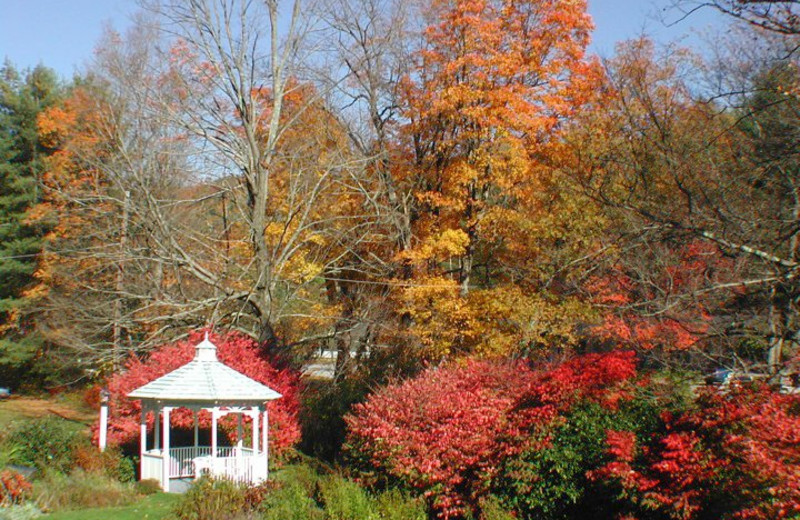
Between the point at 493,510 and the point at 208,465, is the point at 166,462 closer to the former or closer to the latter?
the point at 208,465

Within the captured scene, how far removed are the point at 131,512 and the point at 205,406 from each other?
9.35 feet

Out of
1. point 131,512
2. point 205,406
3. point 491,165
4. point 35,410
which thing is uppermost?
point 491,165

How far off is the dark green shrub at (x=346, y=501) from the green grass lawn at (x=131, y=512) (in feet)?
8.76

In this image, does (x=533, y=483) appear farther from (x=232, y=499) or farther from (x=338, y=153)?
(x=338, y=153)

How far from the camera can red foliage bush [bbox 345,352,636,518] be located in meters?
12.4

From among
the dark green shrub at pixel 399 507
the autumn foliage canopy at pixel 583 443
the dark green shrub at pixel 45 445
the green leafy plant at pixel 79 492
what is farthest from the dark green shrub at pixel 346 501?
the dark green shrub at pixel 45 445

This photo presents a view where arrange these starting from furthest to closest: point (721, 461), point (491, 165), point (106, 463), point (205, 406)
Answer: point (491, 165) < point (106, 463) < point (205, 406) < point (721, 461)

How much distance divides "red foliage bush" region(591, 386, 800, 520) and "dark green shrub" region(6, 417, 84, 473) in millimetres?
11743

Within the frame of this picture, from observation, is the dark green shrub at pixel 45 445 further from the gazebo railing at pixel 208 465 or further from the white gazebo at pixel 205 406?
the white gazebo at pixel 205 406

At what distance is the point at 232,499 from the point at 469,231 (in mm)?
11288

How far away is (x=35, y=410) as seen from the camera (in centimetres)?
3041

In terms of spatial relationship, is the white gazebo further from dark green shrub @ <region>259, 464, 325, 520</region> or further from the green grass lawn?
the green grass lawn

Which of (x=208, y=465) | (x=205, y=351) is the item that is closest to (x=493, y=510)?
(x=208, y=465)

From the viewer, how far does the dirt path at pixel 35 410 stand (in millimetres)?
27469
